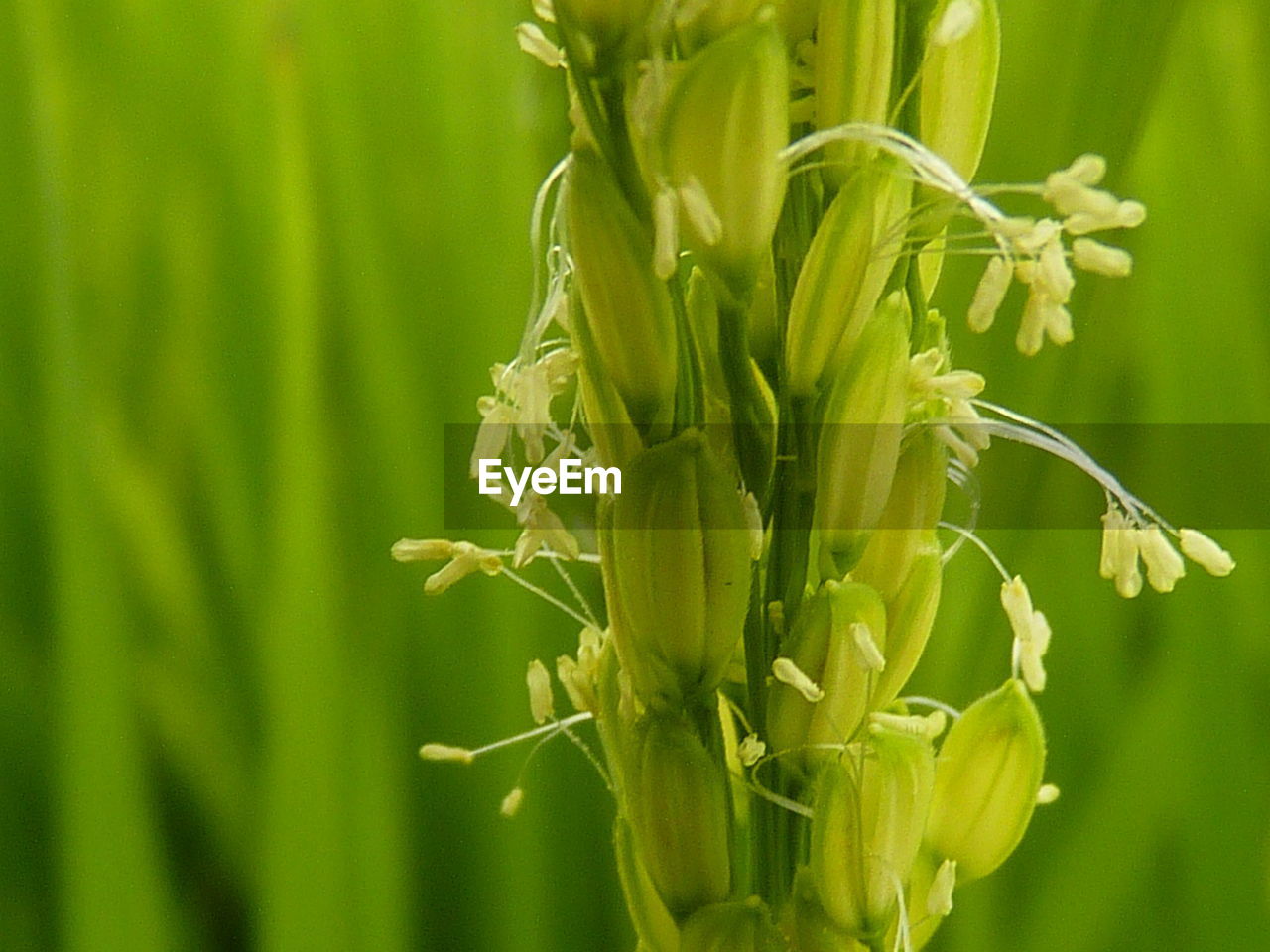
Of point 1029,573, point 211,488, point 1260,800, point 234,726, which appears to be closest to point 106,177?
point 211,488

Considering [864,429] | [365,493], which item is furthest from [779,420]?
[365,493]

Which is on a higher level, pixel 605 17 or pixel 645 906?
pixel 605 17

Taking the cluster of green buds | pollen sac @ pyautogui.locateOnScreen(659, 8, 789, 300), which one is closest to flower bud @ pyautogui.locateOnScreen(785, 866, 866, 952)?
the cluster of green buds

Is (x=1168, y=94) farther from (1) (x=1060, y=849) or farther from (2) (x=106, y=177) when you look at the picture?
(2) (x=106, y=177)

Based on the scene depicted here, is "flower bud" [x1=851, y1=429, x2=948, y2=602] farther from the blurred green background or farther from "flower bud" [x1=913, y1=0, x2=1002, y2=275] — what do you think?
the blurred green background

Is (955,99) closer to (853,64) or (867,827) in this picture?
(853,64)

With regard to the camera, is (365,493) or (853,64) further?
(365,493)
